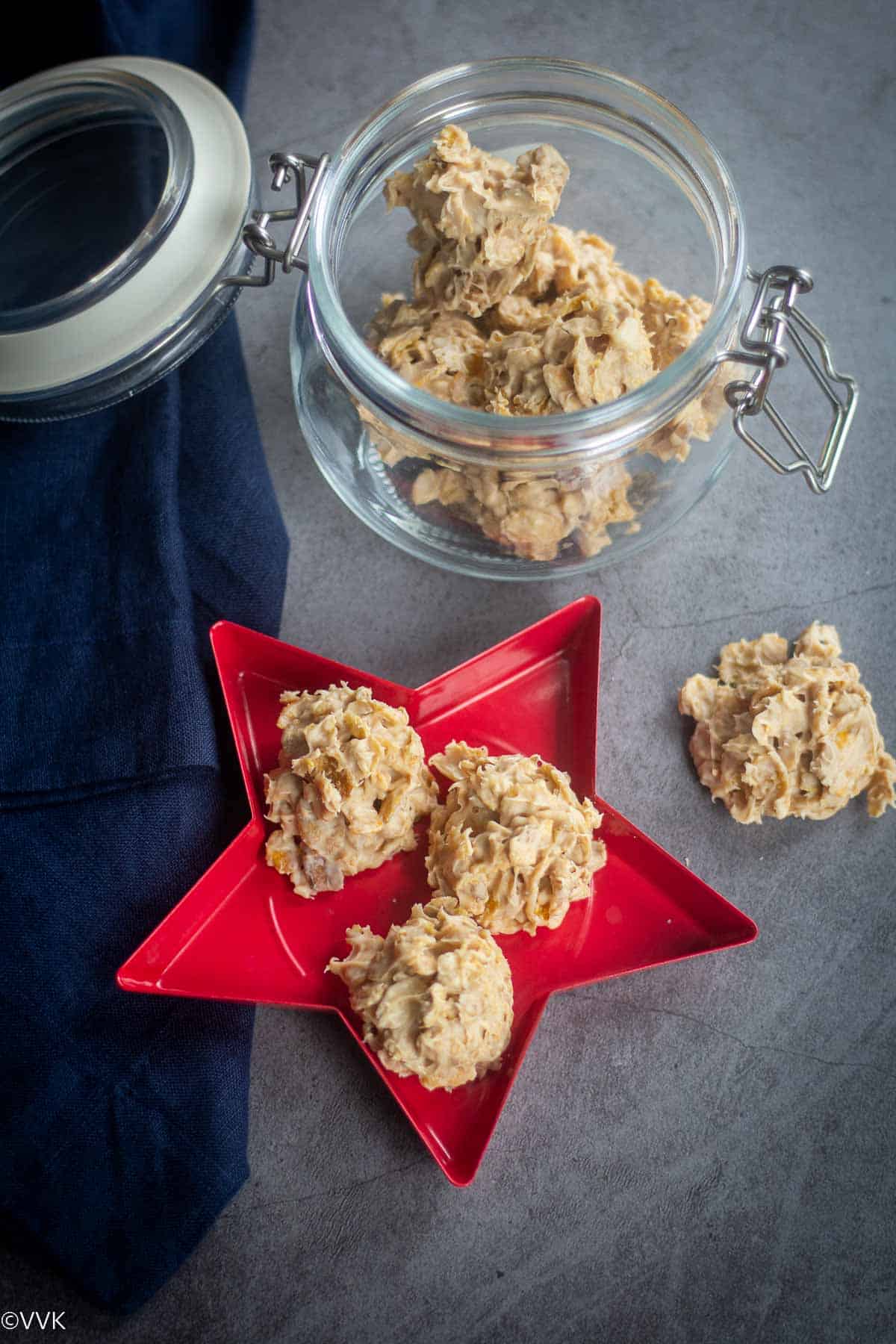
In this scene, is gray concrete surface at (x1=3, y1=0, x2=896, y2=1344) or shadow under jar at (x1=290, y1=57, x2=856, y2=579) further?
gray concrete surface at (x1=3, y1=0, x2=896, y2=1344)

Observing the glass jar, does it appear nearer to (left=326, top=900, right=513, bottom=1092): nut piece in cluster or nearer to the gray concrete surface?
the gray concrete surface

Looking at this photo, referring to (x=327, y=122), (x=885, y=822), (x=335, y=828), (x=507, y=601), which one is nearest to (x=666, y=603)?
(x=507, y=601)

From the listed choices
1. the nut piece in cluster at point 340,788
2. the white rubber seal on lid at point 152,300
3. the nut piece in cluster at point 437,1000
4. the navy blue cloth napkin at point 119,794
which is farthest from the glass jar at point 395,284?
the nut piece in cluster at point 437,1000

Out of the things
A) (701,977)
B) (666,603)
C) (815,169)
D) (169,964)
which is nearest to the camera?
(169,964)

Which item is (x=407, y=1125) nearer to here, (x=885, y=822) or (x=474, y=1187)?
(x=474, y=1187)

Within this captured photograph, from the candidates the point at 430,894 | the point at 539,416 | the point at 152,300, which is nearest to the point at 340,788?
the point at 430,894

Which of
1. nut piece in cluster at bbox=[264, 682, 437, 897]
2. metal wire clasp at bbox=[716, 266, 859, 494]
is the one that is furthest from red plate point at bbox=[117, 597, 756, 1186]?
metal wire clasp at bbox=[716, 266, 859, 494]

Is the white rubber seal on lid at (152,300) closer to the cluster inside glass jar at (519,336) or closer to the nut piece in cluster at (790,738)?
the cluster inside glass jar at (519,336)
